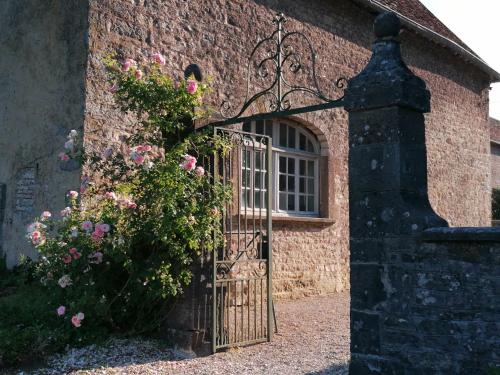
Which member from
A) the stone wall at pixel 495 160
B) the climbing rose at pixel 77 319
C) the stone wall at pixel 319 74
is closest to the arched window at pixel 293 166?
the stone wall at pixel 319 74

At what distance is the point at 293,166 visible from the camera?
33.4 ft

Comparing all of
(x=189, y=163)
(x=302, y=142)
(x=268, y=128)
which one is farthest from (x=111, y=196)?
(x=302, y=142)

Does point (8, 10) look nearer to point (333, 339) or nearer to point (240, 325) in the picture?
point (240, 325)

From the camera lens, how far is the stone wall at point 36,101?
7.46m

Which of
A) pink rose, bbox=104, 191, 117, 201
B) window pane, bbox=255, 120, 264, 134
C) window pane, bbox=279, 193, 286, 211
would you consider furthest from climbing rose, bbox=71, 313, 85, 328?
window pane, bbox=279, 193, 286, 211

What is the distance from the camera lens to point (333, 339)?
676 cm

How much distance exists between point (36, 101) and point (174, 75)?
1.93 meters

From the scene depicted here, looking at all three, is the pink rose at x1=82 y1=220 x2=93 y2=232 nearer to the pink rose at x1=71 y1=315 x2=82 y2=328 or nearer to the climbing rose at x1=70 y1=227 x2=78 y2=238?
the climbing rose at x1=70 y1=227 x2=78 y2=238

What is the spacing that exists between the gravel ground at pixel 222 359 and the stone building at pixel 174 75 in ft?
7.90

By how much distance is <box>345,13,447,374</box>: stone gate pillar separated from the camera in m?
4.18

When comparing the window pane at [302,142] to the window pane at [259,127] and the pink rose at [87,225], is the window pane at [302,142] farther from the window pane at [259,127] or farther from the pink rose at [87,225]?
the pink rose at [87,225]

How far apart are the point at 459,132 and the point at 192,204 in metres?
10.7

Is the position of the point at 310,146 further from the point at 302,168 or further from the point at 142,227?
the point at 142,227

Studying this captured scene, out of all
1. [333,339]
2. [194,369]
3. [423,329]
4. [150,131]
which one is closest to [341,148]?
[333,339]
